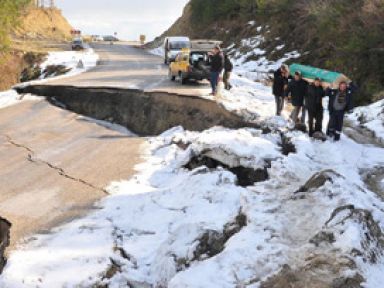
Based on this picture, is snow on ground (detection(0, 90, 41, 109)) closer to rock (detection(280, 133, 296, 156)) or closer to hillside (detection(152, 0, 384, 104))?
rock (detection(280, 133, 296, 156))

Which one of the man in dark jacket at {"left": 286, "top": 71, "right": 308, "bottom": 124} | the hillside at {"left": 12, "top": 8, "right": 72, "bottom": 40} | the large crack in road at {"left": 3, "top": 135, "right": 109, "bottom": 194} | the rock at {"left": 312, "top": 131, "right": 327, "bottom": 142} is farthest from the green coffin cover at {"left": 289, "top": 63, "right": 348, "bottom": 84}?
the hillside at {"left": 12, "top": 8, "right": 72, "bottom": 40}

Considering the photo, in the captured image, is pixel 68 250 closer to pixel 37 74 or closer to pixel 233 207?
pixel 233 207

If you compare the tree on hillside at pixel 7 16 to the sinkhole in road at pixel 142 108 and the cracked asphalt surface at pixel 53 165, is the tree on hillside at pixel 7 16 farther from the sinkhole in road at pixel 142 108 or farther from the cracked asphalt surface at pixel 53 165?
the cracked asphalt surface at pixel 53 165

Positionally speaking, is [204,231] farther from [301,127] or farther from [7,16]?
[7,16]

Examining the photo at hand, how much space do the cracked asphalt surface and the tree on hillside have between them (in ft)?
17.8

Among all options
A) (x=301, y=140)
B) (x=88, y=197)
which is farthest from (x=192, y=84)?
(x=88, y=197)

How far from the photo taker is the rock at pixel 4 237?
23.5 feet

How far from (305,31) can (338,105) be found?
1956 centimetres

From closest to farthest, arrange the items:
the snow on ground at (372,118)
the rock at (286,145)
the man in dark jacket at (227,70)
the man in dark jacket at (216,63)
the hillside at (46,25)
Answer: the rock at (286,145), the snow on ground at (372,118), the man in dark jacket at (216,63), the man in dark jacket at (227,70), the hillside at (46,25)

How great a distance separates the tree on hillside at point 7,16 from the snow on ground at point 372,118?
47.1 feet

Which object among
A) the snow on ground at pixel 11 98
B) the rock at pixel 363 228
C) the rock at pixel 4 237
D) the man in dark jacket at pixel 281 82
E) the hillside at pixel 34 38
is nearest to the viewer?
the rock at pixel 363 228

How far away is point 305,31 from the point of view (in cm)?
2994

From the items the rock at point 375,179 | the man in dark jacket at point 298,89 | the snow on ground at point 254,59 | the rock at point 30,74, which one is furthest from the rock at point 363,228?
the rock at point 30,74

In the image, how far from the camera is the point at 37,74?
34312mm
